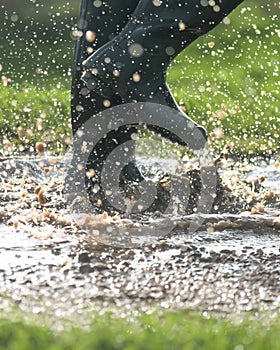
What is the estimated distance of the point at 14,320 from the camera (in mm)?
2189

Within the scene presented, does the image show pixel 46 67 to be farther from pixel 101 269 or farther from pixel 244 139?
pixel 101 269

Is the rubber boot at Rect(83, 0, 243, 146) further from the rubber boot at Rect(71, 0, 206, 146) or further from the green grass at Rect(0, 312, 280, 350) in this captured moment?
the green grass at Rect(0, 312, 280, 350)

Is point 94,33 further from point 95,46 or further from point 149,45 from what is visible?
point 149,45

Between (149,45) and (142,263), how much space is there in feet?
2.96

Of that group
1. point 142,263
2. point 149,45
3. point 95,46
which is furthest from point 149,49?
point 142,263

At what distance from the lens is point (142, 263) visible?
109 inches

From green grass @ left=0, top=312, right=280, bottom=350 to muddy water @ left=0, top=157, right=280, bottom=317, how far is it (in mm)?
157

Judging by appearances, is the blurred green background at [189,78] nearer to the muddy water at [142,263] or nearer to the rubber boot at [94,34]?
the rubber boot at [94,34]

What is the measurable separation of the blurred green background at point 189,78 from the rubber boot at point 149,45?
117 cm

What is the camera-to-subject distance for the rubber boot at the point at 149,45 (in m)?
3.14

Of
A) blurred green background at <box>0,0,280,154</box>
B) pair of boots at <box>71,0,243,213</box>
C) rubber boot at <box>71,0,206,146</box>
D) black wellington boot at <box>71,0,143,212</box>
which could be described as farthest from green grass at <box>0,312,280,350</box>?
blurred green background at <box>0,0,280,154</box>

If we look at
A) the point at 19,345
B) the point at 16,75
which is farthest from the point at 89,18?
the point at 16,75

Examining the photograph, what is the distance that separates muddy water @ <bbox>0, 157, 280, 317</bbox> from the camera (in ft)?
7.89

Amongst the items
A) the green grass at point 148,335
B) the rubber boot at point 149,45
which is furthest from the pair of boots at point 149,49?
the green grass at point 148,335
